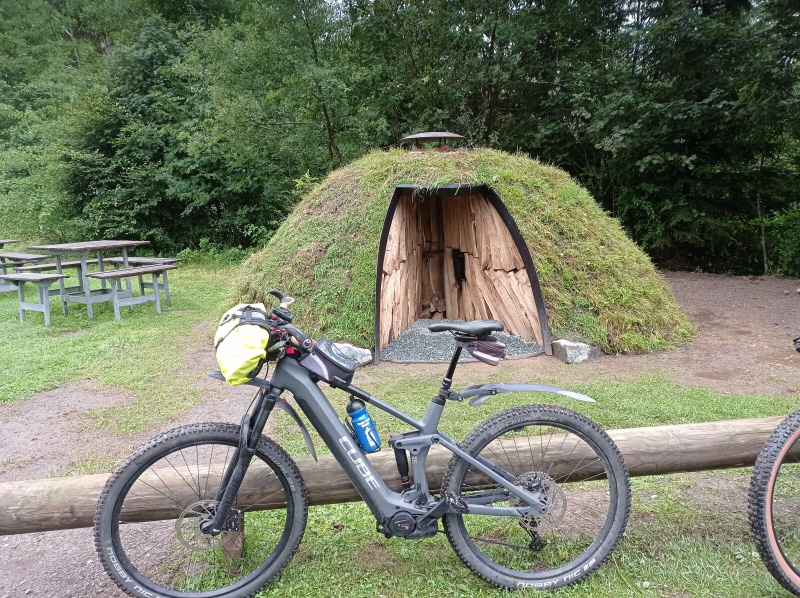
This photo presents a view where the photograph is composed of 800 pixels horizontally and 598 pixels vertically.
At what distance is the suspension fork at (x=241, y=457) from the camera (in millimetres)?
2189

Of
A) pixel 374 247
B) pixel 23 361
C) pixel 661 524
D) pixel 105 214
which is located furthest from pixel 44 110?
pixel 661 524

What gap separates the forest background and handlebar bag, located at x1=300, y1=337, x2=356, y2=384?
384 inches

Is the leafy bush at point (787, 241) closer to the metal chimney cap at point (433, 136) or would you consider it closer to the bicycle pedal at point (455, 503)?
the metal chimney cap at point (433, 136)

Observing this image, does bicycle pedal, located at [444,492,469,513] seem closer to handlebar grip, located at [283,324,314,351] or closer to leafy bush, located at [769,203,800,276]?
handlebar grip, located at [283,324,314,351]

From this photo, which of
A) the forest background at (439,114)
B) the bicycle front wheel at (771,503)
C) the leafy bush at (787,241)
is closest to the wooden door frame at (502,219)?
the bicycle front wheel at (771,503)

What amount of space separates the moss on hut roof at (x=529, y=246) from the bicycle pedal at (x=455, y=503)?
4023 mm

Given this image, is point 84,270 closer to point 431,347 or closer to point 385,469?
point 431,347

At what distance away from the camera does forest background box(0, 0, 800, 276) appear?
1084 centimetres

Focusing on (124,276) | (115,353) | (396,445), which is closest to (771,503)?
(396,445)

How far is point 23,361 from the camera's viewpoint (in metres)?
6.52

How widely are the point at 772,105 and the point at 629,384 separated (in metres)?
7.05

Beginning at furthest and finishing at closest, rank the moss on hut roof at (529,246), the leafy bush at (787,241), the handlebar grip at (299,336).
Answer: the leafy bush at (787,241) < the moss on hut roof at (529,246) < the handlebar grip at (299,336)

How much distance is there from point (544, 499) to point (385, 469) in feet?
2.22

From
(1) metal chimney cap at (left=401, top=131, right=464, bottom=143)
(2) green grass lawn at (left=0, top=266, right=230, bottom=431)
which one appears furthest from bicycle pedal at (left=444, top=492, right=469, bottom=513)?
(1) metal chimney cap at (left=401, top=131, right=464, bottom=143)
